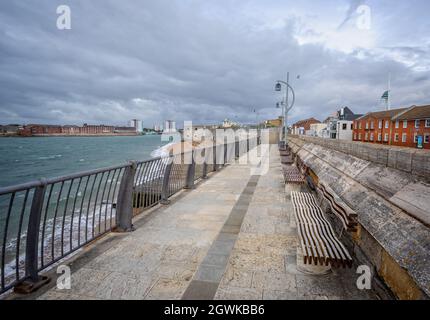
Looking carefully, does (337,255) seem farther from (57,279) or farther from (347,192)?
(57,279)

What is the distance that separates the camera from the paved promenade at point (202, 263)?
9.27 feet

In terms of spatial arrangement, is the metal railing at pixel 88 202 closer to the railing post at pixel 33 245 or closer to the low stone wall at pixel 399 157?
the railing post at pixel 33 245

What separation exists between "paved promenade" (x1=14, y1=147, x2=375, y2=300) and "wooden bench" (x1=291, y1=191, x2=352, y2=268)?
0.43 metres

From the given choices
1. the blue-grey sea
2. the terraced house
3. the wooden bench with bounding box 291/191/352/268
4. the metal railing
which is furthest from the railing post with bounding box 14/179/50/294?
the terraced house

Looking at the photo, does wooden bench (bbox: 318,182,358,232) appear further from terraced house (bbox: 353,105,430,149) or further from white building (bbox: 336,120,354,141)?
white building (bbox: 336,120,354,141)

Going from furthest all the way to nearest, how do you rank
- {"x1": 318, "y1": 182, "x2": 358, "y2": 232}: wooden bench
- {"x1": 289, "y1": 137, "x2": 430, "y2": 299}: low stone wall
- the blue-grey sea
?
the blue-grey sea, {"x1": 318, "y1": 182, "x2": 358, "y2": 232}: wooden bench, {"x1": 289, "y1": 137, "x2": 430, "y2": 299}: low stone wall

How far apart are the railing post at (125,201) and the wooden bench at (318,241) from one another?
3.01 meters

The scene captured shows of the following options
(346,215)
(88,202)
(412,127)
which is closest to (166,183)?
(88,202)

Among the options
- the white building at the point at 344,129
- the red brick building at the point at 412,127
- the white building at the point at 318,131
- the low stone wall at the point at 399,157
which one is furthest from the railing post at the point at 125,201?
the white building at the point at 344,129

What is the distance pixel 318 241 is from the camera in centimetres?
305

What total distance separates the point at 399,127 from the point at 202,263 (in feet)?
171

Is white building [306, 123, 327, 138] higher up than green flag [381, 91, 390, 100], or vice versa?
green flag [381, 91, 390, 100]

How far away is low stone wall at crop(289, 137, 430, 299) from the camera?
2104mm

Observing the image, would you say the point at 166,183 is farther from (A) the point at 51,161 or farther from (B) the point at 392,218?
(A) the point at 51,161
